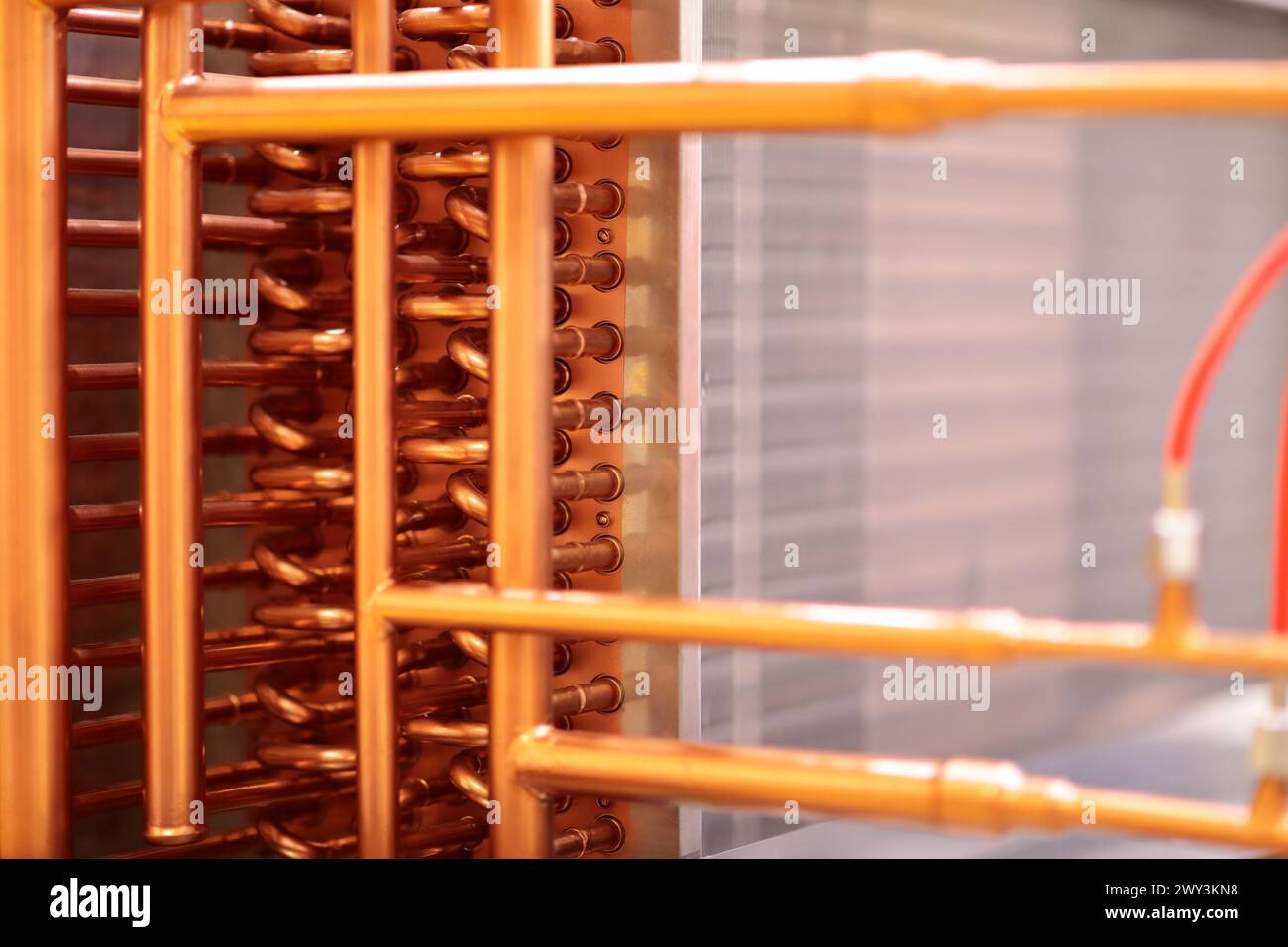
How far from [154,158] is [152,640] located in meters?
0.33

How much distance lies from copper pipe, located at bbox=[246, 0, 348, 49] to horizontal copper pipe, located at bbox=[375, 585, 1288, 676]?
0.66 meters

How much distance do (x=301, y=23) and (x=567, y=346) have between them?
15.7 inches

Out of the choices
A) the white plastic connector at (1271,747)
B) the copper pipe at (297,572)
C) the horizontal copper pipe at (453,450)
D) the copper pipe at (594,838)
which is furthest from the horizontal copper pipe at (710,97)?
the copper pipe at (594,838)

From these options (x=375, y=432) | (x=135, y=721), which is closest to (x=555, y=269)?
(x=375, y=432)

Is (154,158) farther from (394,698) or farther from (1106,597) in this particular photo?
(1106,597)

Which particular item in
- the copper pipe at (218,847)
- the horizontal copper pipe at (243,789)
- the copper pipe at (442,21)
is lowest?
the copper pipe at (218,847)

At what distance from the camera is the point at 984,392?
6.81ft

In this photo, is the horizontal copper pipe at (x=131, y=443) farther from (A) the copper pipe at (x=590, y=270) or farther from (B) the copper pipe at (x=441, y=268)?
(A) the copper pipe at (x=590, y=270)

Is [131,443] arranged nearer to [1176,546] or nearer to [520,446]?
[520,446]

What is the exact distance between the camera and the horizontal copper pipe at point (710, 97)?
65 cm

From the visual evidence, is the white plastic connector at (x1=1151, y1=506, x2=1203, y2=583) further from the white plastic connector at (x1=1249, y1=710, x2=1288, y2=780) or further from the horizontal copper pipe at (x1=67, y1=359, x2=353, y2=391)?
the horizontal copper pipe at (x1=67, y1=359, x2=353, y2=391)

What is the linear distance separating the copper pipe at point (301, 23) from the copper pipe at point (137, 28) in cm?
2

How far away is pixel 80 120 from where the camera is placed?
131 cm
